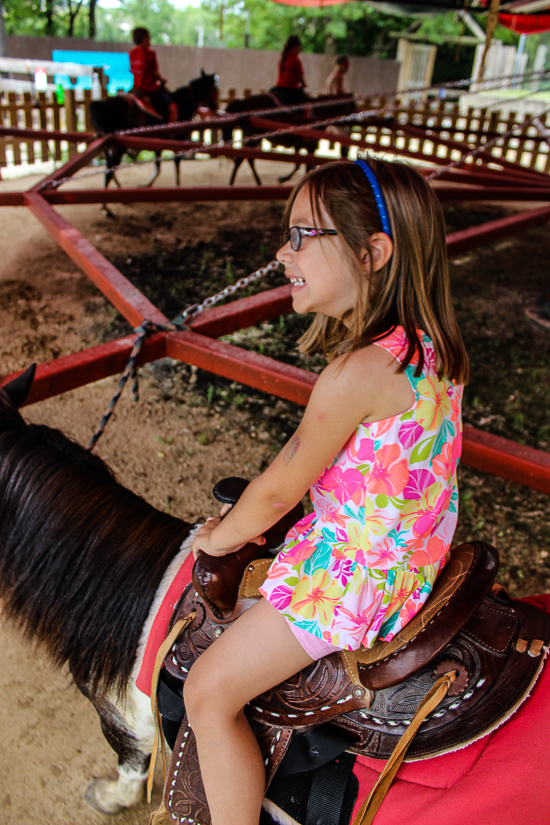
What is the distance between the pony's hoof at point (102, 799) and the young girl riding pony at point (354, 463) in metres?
0.72

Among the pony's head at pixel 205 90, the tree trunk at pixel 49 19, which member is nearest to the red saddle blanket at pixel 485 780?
the pony's head at pixel 205 90

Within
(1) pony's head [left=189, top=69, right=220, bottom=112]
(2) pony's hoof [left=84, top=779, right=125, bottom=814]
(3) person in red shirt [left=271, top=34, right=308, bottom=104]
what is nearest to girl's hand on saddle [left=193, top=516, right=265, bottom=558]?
(2) pony's hoof [left=84, top=779, right=125, bottom=814]

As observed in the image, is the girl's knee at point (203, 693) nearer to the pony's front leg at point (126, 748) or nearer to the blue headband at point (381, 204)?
the pony's front leg at point (126, 748)

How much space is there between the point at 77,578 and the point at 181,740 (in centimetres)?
40

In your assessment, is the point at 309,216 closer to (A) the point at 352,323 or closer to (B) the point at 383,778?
(A) the point at 352,323

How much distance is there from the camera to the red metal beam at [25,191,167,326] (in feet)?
6.45

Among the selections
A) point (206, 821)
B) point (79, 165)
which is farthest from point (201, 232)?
point (206, 821)

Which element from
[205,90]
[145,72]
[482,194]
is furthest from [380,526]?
[205,90]

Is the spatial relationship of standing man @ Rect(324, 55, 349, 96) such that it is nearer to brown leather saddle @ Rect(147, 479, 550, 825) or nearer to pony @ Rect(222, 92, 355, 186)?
pony @ Rect(222, 92, 355, 186)

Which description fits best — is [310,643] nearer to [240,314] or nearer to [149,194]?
[240,314]

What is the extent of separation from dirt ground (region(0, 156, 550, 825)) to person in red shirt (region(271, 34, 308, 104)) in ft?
9.65

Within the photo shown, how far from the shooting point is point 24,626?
4.25ft

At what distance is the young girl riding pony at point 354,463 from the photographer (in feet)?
3.09

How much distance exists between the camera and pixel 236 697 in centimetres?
100
